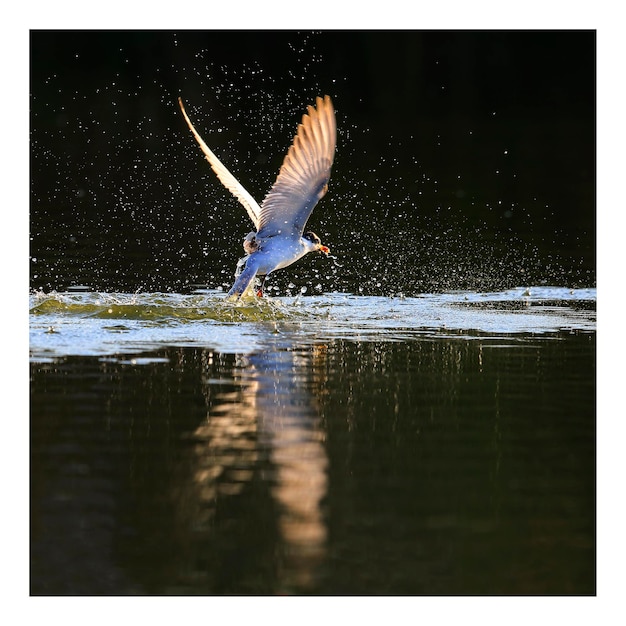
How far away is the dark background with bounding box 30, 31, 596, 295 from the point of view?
16.1m

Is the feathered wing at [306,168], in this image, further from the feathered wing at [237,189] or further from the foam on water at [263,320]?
the foam on water at [263,320]

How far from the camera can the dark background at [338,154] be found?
52.7ft

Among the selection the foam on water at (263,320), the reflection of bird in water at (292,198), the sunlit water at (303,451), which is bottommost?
the sunlit water at (303,451)

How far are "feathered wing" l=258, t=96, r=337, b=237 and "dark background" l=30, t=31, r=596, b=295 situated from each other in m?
1.93

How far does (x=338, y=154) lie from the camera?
26219 mm

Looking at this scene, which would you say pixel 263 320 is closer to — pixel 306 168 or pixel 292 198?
pixel 292 198

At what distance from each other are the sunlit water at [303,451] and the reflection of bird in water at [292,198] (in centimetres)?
42

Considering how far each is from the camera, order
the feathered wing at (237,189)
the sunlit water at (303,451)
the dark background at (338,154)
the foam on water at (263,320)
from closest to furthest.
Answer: the sunlit water at (303,451) → the foam on water at (263,320) → the feathered wing at (237,189) → the dark background at (338,154)

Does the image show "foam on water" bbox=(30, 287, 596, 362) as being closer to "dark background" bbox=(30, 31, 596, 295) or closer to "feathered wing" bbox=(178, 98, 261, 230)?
"feathered wing" bbox=(178, 98, 261, 230)

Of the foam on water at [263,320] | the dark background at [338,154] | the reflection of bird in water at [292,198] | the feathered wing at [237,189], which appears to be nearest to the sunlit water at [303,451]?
the foam on water at [263,320]

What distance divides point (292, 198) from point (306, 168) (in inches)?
17.3

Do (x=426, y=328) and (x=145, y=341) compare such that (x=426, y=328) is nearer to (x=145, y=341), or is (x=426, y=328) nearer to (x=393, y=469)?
(x=145, y=341)

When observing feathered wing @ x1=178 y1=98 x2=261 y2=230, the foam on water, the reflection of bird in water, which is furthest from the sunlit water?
Answer: feathered wing @ x1=178 y1=98 x2=261 y2=230
